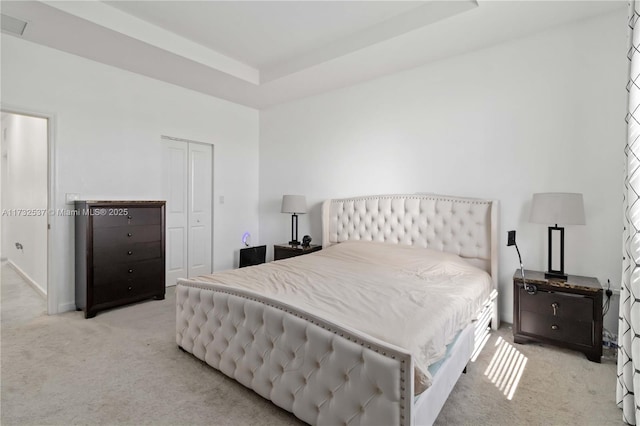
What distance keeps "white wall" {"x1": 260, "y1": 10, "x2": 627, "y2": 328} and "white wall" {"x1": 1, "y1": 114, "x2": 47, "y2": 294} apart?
352cm

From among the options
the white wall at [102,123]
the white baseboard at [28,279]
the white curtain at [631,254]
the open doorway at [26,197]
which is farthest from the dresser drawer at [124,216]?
the white curtain at [631,254]

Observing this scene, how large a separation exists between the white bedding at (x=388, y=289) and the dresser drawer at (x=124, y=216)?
5.28ft

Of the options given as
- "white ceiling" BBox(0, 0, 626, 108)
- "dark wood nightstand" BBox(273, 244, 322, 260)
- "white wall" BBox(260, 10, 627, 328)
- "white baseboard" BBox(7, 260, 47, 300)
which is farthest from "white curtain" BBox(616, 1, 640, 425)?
"white baseboard" BBox(7, 260, 47, 300)

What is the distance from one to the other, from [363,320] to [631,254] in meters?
1.50

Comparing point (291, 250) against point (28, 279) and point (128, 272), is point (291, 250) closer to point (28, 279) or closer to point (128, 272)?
point (128, 272)

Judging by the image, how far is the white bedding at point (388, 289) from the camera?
154 cm

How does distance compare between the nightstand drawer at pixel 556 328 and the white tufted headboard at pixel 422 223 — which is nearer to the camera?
the nightstand drawer at pixel 556 328

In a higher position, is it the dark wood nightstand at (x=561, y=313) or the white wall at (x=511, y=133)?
the white wall at (x=511, y=133)

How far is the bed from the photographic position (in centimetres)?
135

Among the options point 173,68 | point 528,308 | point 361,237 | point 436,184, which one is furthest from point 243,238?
point 528,308

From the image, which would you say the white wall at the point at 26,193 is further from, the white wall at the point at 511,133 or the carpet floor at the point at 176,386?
the white wall at the point at 511,133

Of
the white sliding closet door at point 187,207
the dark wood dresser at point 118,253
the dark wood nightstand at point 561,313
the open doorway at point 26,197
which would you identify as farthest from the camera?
the white sliding closet door at point 187,207

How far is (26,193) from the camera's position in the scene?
169 inches

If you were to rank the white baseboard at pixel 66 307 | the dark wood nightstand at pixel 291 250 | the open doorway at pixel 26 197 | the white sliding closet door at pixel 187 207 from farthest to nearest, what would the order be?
the white sliding closet door at pixel 187 207
the dark wood nightstand at pixel 291 250
the open doorway at pixel 26 197
the white baseboard at pixel 66 307
